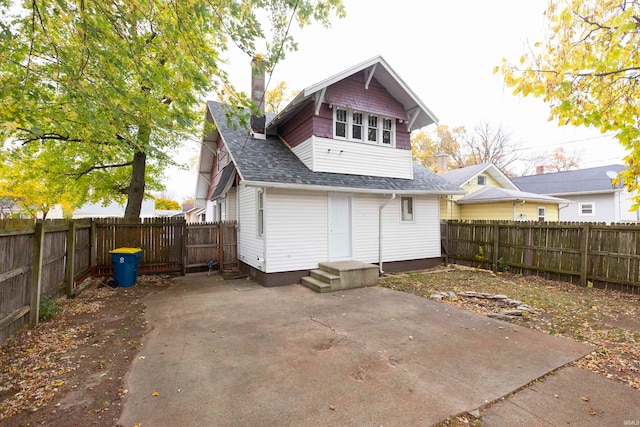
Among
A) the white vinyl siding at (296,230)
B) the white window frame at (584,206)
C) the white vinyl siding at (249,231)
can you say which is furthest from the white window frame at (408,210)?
the white window frame at (584,206)

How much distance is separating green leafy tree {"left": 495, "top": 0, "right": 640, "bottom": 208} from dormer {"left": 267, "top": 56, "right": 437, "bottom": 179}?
18.0 ft

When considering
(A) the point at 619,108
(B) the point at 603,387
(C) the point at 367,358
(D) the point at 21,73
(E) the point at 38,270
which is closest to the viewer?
(B) the point at 603,387

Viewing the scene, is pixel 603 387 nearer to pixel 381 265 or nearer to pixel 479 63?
pixel 479 63

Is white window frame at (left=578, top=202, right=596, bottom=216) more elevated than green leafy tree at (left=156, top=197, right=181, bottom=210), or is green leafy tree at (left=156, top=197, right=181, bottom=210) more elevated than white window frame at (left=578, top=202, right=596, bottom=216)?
green leafy tree at (left=156, top=197, right=181, bottom=210)

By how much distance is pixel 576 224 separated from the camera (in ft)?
26.1

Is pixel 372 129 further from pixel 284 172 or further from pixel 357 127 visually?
pixel 284 172

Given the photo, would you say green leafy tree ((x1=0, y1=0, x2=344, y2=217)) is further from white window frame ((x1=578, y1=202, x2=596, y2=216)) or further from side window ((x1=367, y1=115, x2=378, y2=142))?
white window frame ((x1=578, y1=202, x2=596, y2=216))

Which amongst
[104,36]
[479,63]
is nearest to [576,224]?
[479,63]

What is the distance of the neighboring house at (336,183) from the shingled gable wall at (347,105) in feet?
0.11

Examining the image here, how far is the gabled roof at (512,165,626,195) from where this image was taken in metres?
20.6

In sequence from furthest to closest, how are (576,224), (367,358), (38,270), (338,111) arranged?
(338,111) → (576,224) → (38,270) → (367,358)

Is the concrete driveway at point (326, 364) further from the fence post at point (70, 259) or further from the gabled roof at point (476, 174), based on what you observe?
the gabled roof at point (476, 174)

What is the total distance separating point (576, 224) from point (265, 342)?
28.3 feet

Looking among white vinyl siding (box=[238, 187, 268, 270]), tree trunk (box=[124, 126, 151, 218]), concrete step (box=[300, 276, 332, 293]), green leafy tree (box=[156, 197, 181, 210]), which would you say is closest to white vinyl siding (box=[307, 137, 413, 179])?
white vinyl siding (box=[238, 187, 268, 270])
